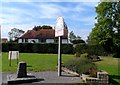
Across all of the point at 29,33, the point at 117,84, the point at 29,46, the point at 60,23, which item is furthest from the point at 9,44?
the point at 117,84

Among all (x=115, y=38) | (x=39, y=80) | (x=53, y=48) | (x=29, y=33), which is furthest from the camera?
(x=29, y=33)

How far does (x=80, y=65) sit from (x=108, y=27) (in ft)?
118

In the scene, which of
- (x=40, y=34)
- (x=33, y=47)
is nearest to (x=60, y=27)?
(x=33, y=47)

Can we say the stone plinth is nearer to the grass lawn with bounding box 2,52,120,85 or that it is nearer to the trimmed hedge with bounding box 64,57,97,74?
the trimmed hedge with bounding box 64,57,97,74

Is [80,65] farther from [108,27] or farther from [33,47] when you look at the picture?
[33,47]

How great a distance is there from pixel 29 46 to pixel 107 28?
15.6 meters

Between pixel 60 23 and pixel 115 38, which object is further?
pixel 115 38

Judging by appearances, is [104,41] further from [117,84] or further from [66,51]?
[117,84]

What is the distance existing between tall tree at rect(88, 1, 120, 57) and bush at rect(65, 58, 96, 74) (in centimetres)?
3281

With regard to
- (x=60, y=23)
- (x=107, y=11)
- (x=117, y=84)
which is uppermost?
(x=107, y=11)

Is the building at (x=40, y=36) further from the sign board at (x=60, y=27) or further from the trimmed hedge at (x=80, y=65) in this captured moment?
the sign board at (x=60, y=27)

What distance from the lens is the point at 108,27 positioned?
166 feet

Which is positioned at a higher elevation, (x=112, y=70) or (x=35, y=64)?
(x=35, y=64)

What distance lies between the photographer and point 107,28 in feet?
166
